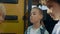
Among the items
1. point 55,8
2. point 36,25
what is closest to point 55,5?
point 55,8

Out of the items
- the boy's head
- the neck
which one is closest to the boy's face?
the boy's head

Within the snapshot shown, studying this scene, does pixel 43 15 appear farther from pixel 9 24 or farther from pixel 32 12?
pixel 9 24

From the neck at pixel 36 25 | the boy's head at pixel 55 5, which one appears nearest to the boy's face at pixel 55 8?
the boy's head at pixel 55 5

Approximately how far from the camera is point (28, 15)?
Answer: 8.25 feet

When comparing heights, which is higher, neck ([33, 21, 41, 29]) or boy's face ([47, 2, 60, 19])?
boy's face ([47, 2, 60, 19])

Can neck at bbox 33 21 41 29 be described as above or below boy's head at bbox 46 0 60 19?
below

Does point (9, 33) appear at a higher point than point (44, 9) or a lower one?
lower

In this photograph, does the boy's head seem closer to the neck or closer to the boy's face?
the boy's face

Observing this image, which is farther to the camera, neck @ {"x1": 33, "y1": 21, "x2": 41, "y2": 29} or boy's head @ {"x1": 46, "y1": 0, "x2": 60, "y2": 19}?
neck @ {"x1": 33, "y1": 21, "x2": 41, "y2": 29}

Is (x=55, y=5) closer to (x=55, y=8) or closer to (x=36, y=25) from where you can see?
(x=55, y=8)

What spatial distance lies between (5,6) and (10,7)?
7cm

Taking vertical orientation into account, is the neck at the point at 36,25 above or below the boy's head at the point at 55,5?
below

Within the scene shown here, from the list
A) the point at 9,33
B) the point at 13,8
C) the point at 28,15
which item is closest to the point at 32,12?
the point at 28,15

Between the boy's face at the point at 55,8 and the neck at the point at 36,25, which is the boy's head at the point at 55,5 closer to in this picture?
the boy's face at the point at 55,8
